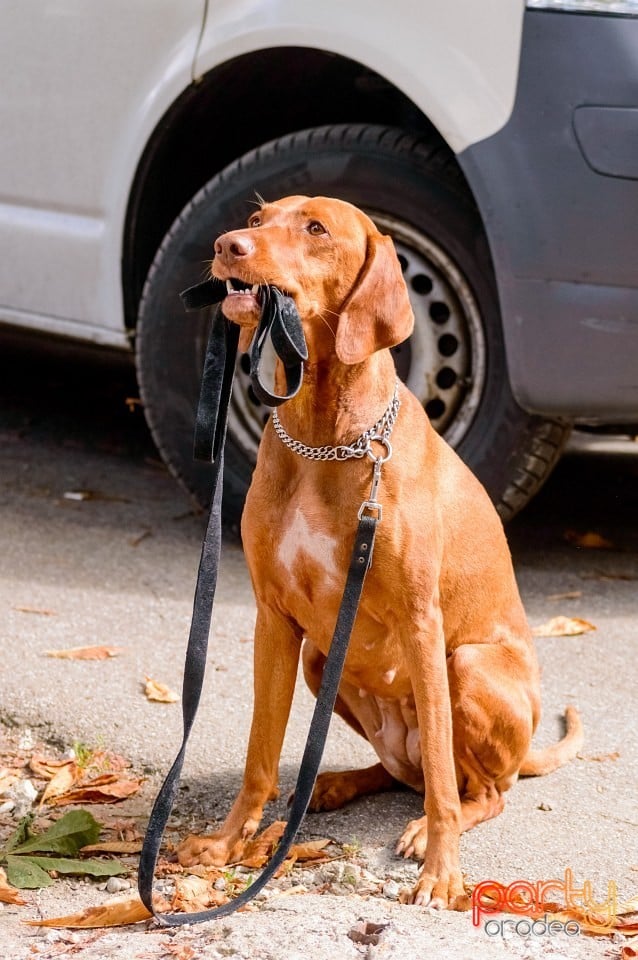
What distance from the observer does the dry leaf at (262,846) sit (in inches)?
102

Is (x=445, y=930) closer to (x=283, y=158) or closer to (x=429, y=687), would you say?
(x=429, y=687)

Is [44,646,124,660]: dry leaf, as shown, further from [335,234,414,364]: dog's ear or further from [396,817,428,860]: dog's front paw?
[335,234,414,364]: dog's ear

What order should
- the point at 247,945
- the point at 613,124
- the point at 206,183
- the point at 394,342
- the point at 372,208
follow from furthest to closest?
1. the point at 206,183
2. the point at 372,208
3. the point at 613,124
4. the point at 394,342
5. the point at 247,945

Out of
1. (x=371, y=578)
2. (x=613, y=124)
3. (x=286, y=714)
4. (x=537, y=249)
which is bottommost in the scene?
(x=286, y=714)

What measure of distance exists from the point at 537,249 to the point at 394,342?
48.0 inches

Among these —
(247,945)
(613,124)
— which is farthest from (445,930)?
(613,124)

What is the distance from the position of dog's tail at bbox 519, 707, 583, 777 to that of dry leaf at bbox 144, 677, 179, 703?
866 millimetres

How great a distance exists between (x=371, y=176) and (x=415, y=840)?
2.05 meters

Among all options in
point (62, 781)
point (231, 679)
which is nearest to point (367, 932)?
point (62, 781)

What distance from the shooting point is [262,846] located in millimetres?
2621

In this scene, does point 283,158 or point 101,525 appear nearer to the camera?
point 283,158

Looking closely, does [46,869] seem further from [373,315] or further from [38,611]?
[38,611]

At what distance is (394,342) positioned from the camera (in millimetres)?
2443

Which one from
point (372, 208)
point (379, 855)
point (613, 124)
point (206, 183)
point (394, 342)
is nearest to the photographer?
point (394, 342)
